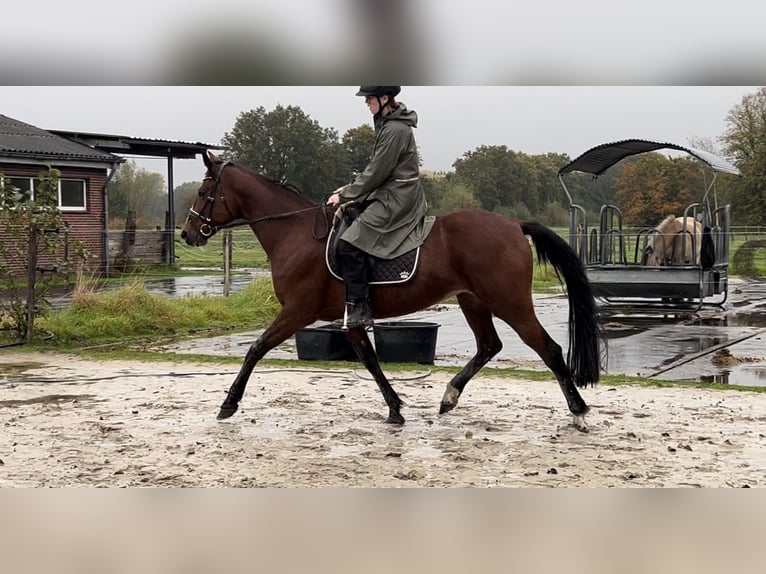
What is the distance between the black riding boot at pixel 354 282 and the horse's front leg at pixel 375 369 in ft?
0.86

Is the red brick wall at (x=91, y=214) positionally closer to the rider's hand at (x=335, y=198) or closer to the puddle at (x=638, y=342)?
the puddle at (x=638, y=342)

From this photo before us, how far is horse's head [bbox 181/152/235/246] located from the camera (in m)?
6.30

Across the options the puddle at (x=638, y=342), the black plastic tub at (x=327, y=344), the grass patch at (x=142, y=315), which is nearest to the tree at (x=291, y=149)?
the puddle at (x=638, y=342)

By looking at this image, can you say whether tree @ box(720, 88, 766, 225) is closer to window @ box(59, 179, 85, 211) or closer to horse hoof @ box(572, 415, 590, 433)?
window @ box(59, 179, 85, 211)

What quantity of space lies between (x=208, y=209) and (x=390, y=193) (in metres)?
1.47

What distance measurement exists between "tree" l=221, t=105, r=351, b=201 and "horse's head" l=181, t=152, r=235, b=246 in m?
17.4

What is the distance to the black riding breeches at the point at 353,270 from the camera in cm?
581

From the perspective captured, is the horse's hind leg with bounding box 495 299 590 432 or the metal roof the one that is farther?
the metal roof

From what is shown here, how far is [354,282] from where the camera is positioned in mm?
5816

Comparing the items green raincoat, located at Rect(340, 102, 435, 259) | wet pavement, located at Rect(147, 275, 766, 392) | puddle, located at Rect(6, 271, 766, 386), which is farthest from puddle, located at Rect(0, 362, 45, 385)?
green raincoat, located at Rect(340, 102, 435, 259)

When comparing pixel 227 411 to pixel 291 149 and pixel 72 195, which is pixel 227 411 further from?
pixel 291 149

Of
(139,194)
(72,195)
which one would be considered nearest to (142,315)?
(72,195)

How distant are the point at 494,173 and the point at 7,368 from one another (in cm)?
1551

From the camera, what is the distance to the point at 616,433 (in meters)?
5.69
